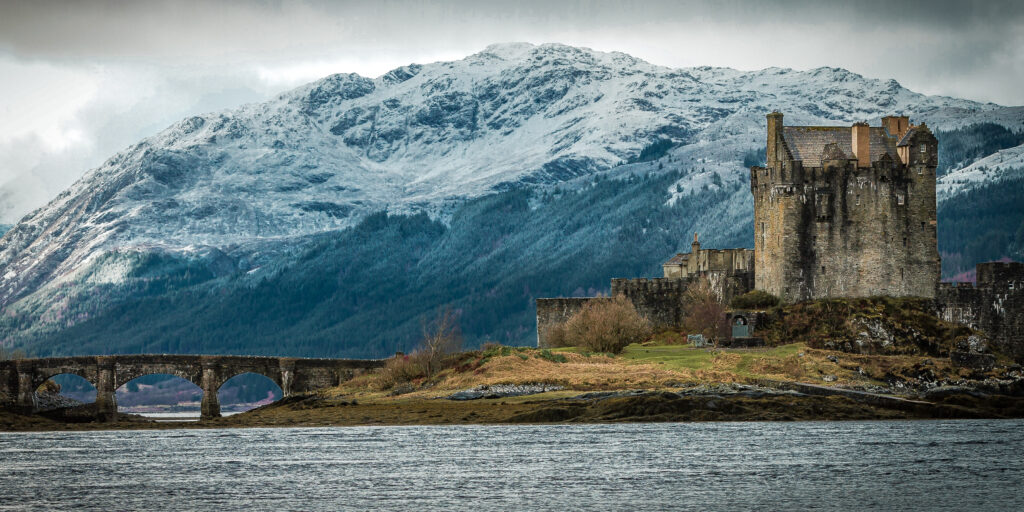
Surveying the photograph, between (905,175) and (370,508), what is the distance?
2825 inches

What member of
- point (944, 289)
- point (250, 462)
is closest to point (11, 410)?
point (250, 462)

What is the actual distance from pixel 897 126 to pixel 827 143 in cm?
763

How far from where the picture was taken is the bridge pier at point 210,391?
144500mm

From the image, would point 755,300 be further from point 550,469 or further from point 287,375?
point 550,469

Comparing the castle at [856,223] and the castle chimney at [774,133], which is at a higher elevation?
the castle chimney at [774,133]

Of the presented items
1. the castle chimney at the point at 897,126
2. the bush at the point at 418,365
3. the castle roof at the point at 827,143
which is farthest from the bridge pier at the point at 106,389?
the castle chimney at the point at 897,126

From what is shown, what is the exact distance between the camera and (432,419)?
110312 mm

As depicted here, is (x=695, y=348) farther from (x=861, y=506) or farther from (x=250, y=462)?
(x=861, y=506)

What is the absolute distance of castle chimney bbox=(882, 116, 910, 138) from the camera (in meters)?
130

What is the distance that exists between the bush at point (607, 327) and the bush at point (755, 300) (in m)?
8.15

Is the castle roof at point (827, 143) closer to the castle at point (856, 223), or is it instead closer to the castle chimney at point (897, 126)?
the castle at point (856, 223)

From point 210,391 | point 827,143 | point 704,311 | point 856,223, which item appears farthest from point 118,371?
point 856,223

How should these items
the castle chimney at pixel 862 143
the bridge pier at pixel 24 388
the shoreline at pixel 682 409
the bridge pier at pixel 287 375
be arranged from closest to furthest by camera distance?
1. the shoreline at pixel 682 409
2. the castle chimney at pixel 862 143
3. the bridge pier at pixel 287 375
4. the bridge pier at pixel 24 388

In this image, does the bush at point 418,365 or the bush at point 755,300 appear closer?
the bush at point 755,300
